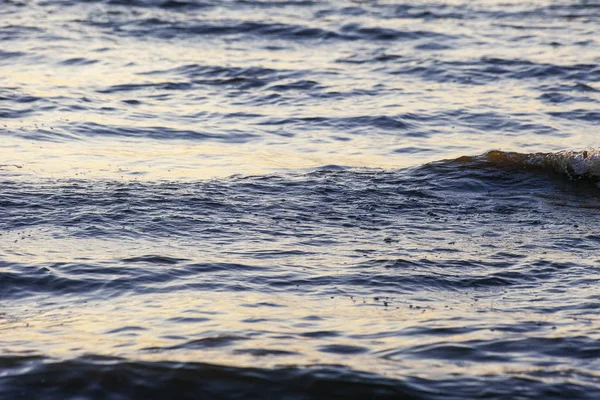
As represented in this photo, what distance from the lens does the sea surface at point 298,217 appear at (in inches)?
178

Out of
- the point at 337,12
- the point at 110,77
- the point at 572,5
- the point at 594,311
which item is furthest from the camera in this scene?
the point at 572,5

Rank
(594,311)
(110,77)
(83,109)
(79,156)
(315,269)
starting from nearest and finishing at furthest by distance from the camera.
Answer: (594,311) < (315,269) < (79,156) < (83,109) < (110,77)

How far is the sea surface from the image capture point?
4.53 metres

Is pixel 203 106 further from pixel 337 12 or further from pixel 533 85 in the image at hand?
pixel 337 12

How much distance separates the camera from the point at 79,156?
352 inches

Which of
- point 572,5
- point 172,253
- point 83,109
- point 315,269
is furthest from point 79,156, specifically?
point 572,5

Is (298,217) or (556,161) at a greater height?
(298,217)

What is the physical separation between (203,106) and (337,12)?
7.28 meters

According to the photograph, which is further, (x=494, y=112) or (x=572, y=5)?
(x=572, y=5)

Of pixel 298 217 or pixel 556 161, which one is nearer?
pixel 298 217

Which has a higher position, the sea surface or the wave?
the sea surface

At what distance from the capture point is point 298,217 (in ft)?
23.7

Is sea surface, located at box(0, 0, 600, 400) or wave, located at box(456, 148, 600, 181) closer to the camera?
sea surface, located at box(0, 0, 600, 400)

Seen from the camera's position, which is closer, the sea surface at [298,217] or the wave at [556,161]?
the sea surface at [298,217]
